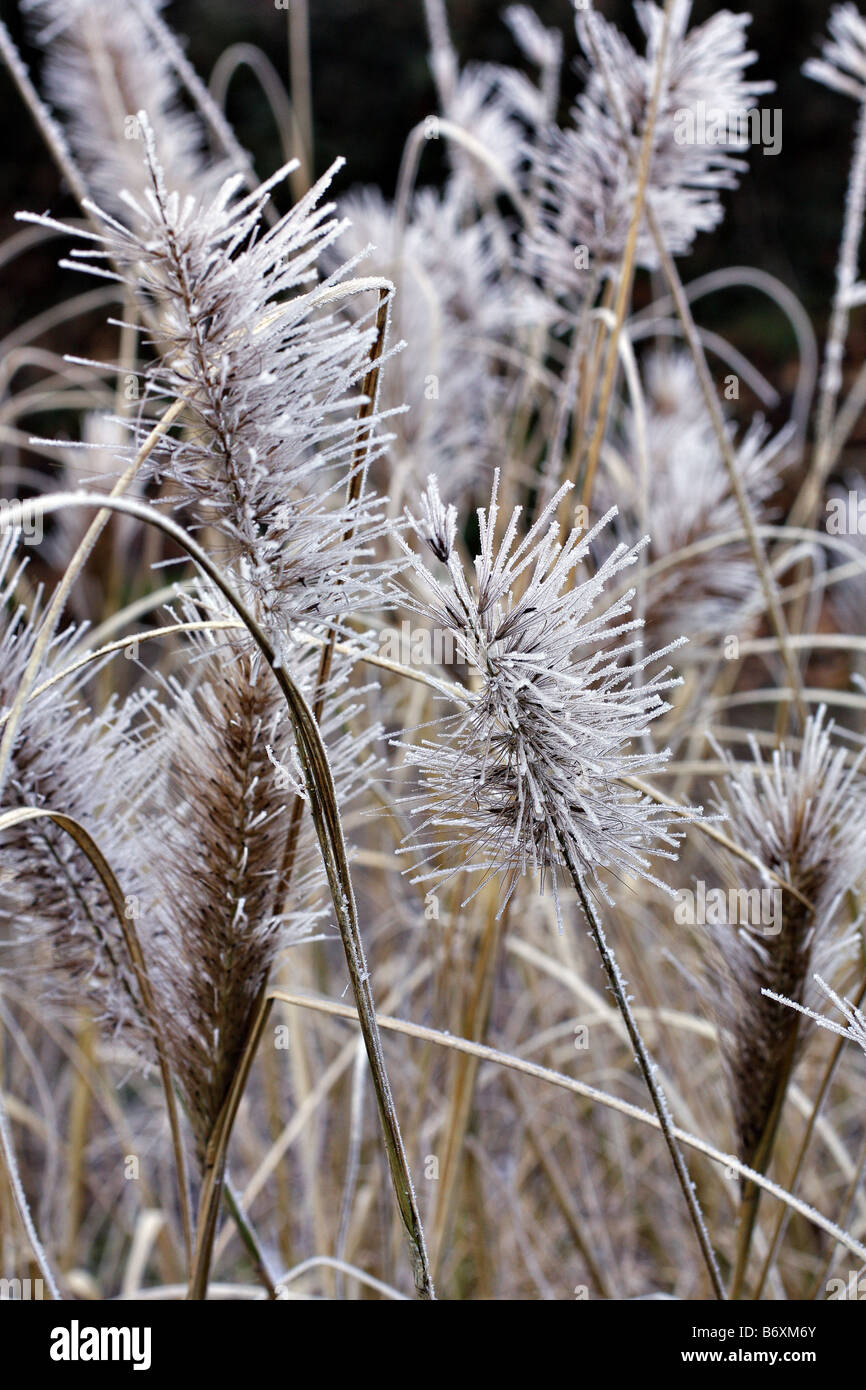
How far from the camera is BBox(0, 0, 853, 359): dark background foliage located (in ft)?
10.0

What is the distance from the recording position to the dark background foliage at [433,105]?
305 centimetres

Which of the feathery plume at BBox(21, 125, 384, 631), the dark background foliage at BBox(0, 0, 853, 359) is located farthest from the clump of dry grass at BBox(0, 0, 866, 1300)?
the dark background foliage at BBox(0, 0, 853, 359)

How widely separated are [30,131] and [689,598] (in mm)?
3419

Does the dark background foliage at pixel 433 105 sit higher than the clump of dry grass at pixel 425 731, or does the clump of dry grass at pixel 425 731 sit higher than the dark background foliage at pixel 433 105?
the dark background foliage at pixel 433 105

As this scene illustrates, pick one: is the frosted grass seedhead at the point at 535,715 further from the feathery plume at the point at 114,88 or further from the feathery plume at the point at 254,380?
the feathery plume at the point at 114,88

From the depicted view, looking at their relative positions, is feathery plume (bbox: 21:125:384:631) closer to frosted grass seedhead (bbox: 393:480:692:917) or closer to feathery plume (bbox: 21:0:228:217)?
frosted grass seedhead (bbox: 393:480:692:917)

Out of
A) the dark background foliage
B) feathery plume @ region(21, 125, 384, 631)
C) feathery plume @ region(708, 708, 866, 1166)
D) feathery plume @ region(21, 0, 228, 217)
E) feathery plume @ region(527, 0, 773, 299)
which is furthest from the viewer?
the dark background foliage

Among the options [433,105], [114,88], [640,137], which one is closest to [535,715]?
[640,137]

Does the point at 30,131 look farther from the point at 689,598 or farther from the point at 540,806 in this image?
the point at 540,806

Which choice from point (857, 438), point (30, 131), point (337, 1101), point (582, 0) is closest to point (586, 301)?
point (582, 0)

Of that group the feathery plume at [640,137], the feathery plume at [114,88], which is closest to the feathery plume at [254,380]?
the feathery plume at [640,137]

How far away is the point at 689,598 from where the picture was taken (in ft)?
2.14

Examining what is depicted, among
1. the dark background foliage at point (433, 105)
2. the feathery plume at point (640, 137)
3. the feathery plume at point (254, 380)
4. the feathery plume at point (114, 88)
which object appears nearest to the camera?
the feathery plume at point (254, 380)

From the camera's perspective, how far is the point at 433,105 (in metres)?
3.21
